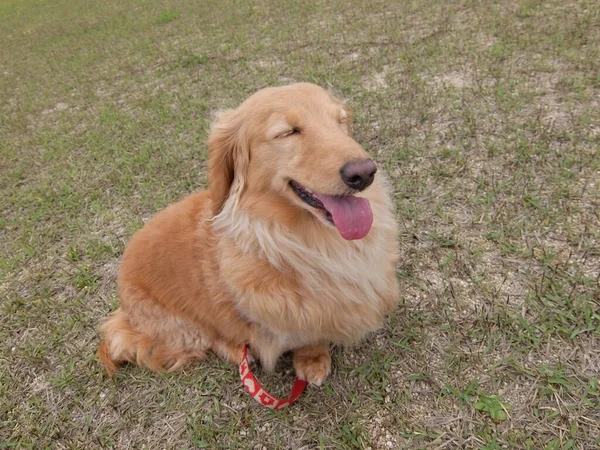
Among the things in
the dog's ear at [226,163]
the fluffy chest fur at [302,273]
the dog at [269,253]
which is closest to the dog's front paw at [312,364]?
the dog at [269,253]

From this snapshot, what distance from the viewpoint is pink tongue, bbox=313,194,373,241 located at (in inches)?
65.7

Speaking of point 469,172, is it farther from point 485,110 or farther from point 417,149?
point 485,110

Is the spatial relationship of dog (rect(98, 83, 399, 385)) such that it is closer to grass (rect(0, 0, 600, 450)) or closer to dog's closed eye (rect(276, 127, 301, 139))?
dog's closed eye (rect(276, 127, 301, 139))

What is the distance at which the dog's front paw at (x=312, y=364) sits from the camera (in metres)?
2.12

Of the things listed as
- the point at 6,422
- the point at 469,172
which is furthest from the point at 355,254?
the point at 6,422

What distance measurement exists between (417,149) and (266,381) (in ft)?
7.40

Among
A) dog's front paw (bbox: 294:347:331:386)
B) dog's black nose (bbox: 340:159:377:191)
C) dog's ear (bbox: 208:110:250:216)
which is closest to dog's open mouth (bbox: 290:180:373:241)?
dog's black nose (bbox: 340:159:377:191)

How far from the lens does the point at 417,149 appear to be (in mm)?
3373

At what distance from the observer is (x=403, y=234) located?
2.73m

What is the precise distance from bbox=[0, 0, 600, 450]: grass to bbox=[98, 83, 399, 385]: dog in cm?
24

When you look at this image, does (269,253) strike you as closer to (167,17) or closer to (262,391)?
(262,391)

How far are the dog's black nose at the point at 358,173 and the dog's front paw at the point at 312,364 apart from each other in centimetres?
106

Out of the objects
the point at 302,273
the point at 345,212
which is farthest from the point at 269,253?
the point at 345,212

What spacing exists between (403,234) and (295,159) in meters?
1.32
